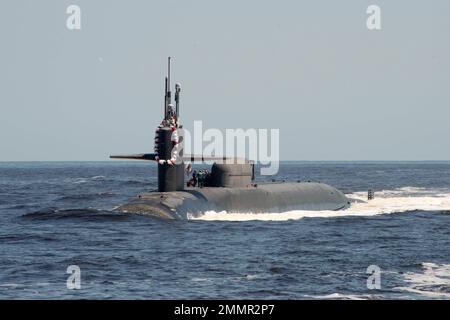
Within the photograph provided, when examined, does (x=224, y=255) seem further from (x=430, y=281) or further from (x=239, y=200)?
(x=239, y=200)

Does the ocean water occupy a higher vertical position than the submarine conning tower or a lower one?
lower

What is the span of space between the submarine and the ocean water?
0.83 meters

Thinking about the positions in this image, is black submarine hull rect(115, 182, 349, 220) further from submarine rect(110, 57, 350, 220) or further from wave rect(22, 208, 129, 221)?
wave rect(22, 208, 129, 221)

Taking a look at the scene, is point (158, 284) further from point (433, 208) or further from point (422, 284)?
point (433, 208)

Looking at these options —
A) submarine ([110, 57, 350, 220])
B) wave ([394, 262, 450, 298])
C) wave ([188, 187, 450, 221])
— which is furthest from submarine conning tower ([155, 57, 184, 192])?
wave ([394, 262, 450, 298])

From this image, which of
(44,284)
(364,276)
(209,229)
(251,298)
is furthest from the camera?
(209,229)

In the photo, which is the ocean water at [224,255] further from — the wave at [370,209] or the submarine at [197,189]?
the submarine at [197,189]

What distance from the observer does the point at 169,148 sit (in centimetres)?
4516

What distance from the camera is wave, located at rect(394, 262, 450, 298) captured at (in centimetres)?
2561

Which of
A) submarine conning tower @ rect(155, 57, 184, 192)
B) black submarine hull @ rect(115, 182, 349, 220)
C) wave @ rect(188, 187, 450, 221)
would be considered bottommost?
wave @ rect(188, 187, 450, 221)

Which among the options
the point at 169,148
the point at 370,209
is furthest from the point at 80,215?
the point at 370,209

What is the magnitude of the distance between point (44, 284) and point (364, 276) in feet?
36.8
